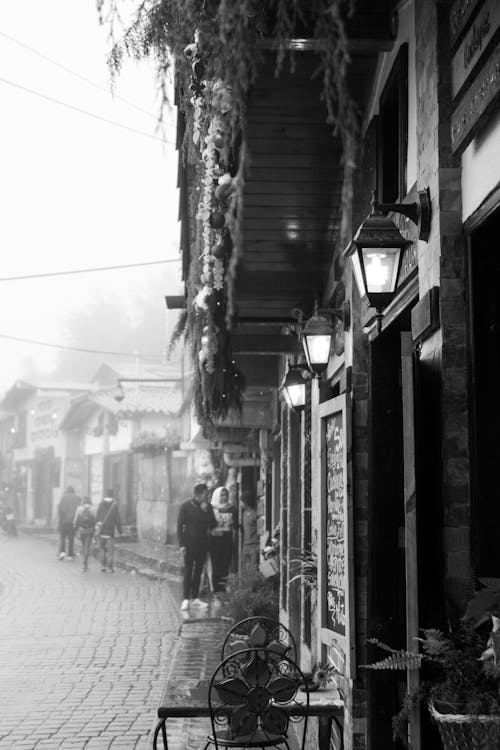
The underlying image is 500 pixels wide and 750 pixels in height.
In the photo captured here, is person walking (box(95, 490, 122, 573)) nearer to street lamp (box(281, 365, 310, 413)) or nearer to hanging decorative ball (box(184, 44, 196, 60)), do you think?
street lamp (box(281, 365, 310, 413))

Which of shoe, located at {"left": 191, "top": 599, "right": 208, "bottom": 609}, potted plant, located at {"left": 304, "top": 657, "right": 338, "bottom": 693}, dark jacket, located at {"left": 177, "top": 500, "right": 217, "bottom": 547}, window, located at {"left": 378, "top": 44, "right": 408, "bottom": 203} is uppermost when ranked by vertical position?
window, located at {"left": 378, "top": 44, "right": 408, "bottom": 203}

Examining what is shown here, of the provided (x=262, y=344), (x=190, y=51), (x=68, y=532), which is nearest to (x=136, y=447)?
(x=68, y=532)

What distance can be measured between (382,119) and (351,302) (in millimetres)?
1161

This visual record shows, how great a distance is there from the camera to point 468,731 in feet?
9.06

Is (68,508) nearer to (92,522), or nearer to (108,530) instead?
(92,522)

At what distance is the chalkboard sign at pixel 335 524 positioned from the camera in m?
5.58

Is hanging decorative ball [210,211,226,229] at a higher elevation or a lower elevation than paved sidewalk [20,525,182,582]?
higher

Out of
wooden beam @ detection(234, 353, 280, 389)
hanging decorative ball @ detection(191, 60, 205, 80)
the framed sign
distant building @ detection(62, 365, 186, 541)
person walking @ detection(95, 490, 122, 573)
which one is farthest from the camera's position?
distant building @ detection(62, 365, 186, 541)

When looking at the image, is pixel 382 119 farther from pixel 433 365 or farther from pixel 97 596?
pixel 97 596

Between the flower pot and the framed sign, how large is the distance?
2.34 m

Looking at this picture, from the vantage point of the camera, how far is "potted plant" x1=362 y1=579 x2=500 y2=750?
271cm

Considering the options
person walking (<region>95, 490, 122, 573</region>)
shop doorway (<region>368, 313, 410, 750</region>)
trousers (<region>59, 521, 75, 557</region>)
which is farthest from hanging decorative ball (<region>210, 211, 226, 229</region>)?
trousers (<region>59, 521, 75, 557</region>)

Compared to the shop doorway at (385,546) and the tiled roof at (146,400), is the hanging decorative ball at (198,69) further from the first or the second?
the tiled roof at (146,400)

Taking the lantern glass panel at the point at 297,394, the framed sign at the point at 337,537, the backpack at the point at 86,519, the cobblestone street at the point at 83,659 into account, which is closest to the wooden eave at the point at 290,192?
the lantern glass panel at the point at 297,394
